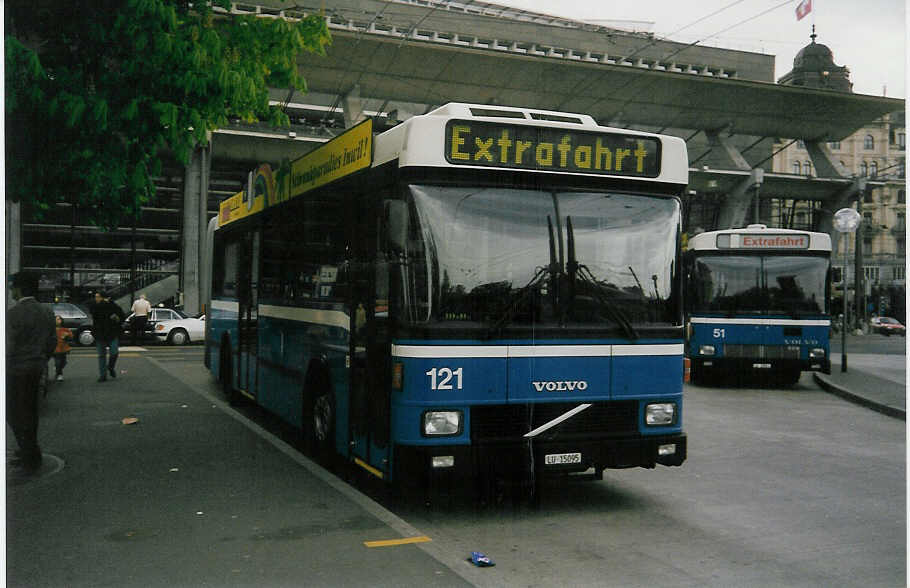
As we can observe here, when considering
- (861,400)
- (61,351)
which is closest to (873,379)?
(861,400)

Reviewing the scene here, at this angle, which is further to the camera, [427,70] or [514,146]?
[427,70]

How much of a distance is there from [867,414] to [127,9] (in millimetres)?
11906

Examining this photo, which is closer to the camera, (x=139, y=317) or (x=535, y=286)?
(x=535, y=286)

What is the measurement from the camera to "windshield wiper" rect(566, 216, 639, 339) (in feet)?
21.7

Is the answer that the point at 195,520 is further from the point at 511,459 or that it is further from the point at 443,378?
the point at 511,459

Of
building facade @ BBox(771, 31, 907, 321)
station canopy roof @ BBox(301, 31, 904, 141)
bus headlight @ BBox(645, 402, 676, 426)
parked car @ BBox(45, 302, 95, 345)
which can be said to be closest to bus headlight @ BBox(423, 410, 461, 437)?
bus headlight @ BBox(645, 402, 676, 426)

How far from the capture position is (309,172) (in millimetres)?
8773

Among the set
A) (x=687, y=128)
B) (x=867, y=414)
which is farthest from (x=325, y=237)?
(x=687, y=128)

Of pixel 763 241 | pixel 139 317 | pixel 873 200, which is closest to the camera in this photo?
pixel 873 200

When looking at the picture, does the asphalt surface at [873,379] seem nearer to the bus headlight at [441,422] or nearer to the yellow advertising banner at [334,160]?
the bus headlight at [441,422]

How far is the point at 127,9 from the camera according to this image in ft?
24.3

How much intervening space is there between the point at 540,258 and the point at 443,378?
44.8 inches

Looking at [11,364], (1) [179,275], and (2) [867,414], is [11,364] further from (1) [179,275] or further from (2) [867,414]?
(1) [179,275]

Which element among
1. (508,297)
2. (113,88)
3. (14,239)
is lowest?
(508,297)
